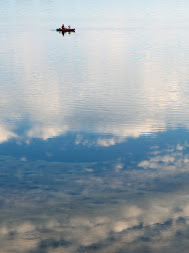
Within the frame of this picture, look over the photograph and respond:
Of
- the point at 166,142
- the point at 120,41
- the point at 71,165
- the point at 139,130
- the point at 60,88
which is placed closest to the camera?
the point at 71,165

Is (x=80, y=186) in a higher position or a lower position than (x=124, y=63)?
lower

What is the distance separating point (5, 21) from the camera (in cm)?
13188

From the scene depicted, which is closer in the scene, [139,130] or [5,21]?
[139,130]

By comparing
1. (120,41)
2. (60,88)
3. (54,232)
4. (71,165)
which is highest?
(120,41)

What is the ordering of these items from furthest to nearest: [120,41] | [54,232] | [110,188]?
[120,41] → [110,188] → [54,232]

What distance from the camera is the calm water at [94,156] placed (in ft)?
67.6

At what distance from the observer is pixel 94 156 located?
2969cm

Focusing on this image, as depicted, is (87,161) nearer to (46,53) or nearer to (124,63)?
(124,63)

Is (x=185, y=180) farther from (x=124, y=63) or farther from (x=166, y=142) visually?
(x=124, y=63)

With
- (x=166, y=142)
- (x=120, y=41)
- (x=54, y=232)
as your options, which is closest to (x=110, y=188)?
(x=54, y=232)

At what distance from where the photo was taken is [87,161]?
94.9ft

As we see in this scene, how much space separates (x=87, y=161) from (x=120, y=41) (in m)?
66.0

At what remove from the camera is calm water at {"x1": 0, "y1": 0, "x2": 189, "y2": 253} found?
20.6 metres

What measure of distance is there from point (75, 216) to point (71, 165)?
656 centimetres
